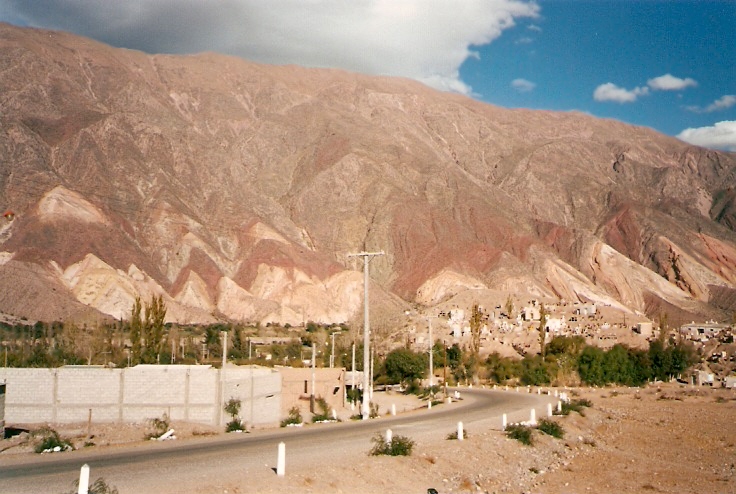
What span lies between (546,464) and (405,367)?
5004 centimetres

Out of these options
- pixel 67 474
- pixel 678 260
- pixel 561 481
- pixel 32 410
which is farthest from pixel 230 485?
pixel 678 260

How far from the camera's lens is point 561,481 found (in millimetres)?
24156

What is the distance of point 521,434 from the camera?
29500mm

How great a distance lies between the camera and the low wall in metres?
34.8

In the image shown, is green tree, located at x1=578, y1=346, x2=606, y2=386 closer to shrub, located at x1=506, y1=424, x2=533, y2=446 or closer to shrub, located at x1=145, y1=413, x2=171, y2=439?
shrub, located at x1=506, y1=424, x2=533, y2=446

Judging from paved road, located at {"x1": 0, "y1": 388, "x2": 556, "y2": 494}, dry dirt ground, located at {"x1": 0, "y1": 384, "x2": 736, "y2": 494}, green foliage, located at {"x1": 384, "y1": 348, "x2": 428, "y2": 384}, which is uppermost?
green foliage, located at {"x1": 384, "y1": 348, "x2": 428, "y2": 384}

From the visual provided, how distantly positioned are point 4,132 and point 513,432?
445 feet

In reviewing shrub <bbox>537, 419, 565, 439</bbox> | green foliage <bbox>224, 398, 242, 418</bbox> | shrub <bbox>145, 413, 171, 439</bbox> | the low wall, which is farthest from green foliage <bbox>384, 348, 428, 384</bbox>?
shrub <bbox>145, 413, 171, 439</bbox>

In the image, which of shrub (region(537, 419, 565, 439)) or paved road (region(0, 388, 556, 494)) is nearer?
paved road (region(0, 388, 556, 494))

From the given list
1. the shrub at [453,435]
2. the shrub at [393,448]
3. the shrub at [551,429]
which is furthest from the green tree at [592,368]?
the shrub at [393,448]

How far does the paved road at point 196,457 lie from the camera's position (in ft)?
58.0

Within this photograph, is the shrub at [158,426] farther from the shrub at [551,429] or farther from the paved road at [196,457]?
the shrub at [551,429]

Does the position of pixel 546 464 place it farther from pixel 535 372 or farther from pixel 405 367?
pixel 535 372

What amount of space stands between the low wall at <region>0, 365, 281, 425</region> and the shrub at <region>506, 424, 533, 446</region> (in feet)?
43.9
